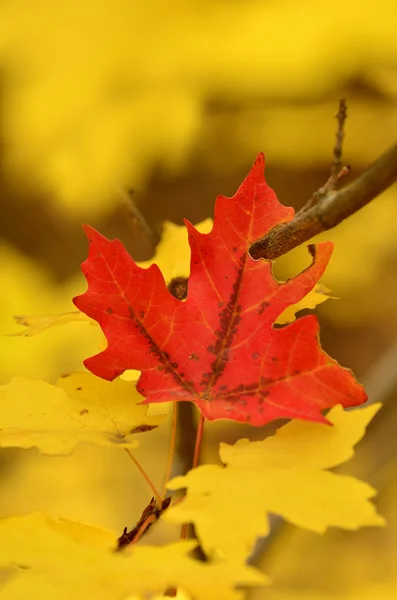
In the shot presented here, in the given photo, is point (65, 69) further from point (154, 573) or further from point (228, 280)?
point (154, 573)

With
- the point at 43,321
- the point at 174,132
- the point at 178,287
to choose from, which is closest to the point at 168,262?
the point at 178,287

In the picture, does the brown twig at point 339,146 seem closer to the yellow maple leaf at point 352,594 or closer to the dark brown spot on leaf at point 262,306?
the dark brown spot on leaf at point 262,306

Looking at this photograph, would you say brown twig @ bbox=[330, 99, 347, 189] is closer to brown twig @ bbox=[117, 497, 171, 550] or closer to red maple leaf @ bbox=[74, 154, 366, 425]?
red maple leaf @ bbox=[74, 154, 366, 425]

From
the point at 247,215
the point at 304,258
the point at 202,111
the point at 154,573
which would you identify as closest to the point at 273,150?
the point at 202,111

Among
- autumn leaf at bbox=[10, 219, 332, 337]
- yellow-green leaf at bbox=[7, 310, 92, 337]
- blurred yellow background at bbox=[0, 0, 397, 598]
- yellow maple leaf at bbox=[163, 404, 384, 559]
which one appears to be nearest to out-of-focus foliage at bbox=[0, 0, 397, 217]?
blurred yellow background at bbox=[0, 0, 397, 598]

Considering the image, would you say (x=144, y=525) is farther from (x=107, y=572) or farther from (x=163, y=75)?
(x=163, y=75)

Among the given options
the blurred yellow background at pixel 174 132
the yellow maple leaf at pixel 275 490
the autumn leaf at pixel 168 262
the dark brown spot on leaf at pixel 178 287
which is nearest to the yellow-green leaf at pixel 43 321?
the autumn leaf at pixel 168 262
